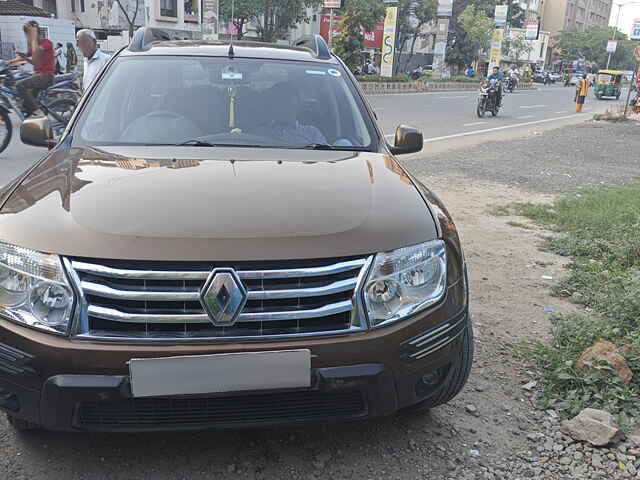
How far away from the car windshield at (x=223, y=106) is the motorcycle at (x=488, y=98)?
17383 mm

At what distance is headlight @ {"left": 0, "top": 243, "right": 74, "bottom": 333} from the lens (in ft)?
6.64

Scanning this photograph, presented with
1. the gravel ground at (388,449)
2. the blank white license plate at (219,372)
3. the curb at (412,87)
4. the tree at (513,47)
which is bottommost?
the curb at (412,87)

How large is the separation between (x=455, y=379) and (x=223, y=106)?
1864 millimetres

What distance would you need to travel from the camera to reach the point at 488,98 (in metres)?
20.3

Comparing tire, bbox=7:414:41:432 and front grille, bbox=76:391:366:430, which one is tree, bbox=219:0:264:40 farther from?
front grille, bbox=76:391:366:430

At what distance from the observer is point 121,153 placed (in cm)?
292

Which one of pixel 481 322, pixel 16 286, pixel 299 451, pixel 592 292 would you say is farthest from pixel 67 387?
pixel 592 292

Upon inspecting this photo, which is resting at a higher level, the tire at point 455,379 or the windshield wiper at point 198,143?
the windshield wiper at point 198,143

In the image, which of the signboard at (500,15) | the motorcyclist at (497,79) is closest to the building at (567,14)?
the signboard at (500,15)

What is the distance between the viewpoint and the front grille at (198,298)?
6.59 feet

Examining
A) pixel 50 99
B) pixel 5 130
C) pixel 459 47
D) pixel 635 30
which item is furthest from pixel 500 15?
pixel 5 130

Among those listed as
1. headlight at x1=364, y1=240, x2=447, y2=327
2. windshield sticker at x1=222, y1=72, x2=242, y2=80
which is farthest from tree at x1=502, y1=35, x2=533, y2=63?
headlight at x1=364, y1=240, x2=447, y2=327

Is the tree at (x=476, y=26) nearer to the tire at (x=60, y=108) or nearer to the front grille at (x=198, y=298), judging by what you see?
the tire at (x=60, y=108)

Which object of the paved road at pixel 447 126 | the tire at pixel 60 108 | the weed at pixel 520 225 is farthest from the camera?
the tire at pixel 60 108
